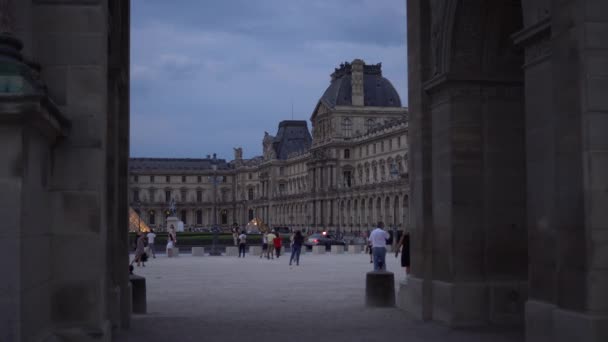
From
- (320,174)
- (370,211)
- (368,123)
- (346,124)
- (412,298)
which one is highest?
(368,123)

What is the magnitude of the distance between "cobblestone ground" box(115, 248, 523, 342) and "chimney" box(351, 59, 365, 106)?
96.9 meters

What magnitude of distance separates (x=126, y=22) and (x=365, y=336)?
263 inches

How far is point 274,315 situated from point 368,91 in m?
109

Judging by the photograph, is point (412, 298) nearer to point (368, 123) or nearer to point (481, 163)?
point (481, 163)

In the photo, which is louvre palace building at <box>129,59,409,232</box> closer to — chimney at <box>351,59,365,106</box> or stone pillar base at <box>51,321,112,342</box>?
chimney at <box>351,59,365,106</box>

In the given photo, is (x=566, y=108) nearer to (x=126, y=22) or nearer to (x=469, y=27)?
(x=469, y=27)

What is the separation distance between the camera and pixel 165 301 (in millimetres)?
18516

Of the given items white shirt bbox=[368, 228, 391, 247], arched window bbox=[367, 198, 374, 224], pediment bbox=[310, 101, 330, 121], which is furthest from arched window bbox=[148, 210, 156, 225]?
white shirt bbox=[368, 228, 391, 247]

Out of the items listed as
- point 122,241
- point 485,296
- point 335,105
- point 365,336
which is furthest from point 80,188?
point 335,105

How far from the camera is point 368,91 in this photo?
123m

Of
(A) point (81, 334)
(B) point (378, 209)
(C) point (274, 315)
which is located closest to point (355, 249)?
(C) point (274, 315)

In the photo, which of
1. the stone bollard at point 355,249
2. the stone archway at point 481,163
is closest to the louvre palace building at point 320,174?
the stone bollard at point 355,249

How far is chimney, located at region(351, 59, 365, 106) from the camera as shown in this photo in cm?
12081

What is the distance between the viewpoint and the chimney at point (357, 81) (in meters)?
121
